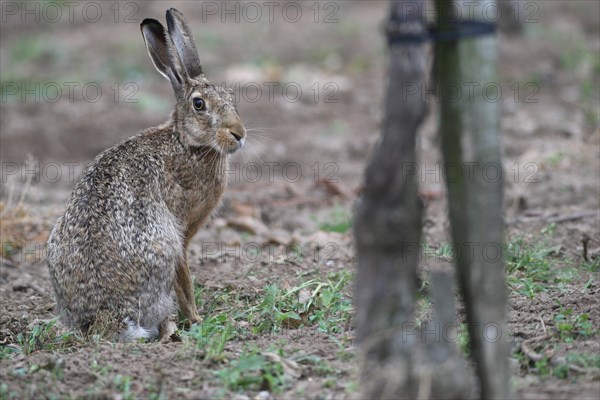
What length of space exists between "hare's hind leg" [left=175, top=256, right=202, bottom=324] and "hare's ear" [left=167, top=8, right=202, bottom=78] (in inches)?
60.8

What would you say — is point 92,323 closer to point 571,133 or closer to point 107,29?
point 571,133

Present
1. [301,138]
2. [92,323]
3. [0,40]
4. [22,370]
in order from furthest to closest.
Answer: [0,40]
[301,138]
[92,323]
[22,370]

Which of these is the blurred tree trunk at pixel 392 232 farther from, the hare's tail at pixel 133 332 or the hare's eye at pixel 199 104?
the hare's eye at pixel 199 104

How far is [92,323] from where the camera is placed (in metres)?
5.70

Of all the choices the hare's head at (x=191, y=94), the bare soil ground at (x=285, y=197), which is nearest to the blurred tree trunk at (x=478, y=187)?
the bare soil ground at (x=285, y=197)

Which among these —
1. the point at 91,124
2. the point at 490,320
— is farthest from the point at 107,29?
the point at 490,320

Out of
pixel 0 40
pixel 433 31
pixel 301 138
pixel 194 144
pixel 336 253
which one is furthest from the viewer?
pixel 0 40

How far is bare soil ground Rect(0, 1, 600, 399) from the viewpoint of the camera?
4.70 m

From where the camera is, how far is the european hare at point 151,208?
5.74 m

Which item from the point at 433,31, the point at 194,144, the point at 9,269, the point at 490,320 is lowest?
the point at 9,269

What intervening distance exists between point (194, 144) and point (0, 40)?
37.1ft

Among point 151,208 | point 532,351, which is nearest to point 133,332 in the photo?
point 151,208

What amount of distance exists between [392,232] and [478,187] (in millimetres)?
449

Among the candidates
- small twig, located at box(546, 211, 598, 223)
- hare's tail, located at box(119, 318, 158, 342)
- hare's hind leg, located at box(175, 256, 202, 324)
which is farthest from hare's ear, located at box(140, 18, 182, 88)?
small twig, located at box(546, 211, 598, 223)
